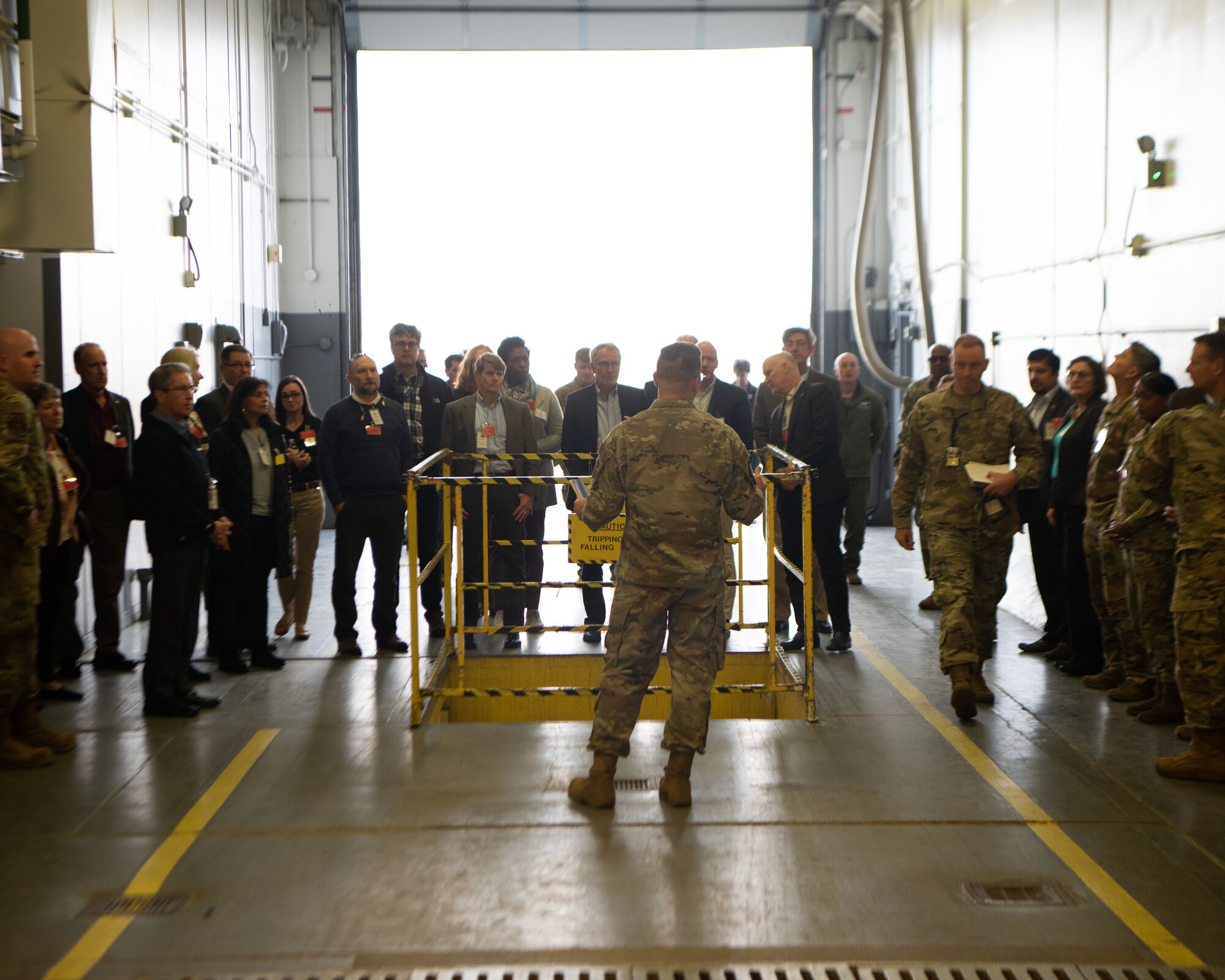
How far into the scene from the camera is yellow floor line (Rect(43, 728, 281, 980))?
3.38 m

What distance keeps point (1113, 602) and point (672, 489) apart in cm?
282

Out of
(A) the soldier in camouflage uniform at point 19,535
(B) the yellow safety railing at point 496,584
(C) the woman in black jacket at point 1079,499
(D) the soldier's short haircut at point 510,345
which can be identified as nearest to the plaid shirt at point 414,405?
(B) the yellow safety railing at point 496,584

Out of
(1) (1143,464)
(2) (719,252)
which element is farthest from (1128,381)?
(2) (719,252)

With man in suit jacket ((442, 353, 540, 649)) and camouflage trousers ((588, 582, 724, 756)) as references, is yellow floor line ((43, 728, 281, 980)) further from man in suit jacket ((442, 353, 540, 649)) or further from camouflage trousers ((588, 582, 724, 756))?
man in suit jacket ((442, 353, 540, 649))

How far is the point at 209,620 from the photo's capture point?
7.18m

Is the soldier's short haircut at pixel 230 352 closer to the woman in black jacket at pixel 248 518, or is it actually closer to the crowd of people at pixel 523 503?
the crowd of people at pixel 523 503

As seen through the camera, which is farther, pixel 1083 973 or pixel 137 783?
pixel 137 783

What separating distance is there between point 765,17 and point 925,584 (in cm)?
698

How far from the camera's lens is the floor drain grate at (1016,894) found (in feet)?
12.2

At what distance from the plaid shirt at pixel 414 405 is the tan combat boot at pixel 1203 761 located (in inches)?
185

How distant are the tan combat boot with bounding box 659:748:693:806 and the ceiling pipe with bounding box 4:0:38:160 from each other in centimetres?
480

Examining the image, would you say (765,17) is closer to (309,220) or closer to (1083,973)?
(309,220)

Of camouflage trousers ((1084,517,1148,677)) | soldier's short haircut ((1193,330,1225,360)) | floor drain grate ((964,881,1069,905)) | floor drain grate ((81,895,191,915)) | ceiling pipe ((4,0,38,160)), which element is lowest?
floor drain grate ((81,895,191,915))

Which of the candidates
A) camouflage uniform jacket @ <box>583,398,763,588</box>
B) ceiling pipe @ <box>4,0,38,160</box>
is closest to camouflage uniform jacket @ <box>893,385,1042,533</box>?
camouflage uniform jacket @ <box>583,398,763,588</box>
